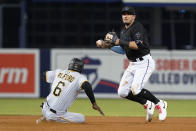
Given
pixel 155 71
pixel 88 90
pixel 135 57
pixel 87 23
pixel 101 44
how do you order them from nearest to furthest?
1. pixel 88 90
2. pixel 101 44
3. pixel 135 57
4. pixel 155 71
5. pixel 87 23

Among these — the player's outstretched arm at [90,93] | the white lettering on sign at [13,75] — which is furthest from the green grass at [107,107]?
the player's outstretched arm at [90,93]

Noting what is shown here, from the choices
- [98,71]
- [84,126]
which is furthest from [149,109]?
[98,71]

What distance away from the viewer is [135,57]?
35.7 feet

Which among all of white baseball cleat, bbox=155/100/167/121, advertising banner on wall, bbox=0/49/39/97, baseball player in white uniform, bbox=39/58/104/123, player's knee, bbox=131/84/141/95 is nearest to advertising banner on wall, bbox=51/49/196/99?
advertising banner on wall, bbox=0/49/39/97

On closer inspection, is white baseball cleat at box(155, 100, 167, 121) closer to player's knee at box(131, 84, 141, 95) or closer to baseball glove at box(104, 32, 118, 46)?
player's knee at box(131, 84, 141, 95)

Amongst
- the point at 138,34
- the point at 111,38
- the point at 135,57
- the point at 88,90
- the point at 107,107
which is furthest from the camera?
the point at 107,107

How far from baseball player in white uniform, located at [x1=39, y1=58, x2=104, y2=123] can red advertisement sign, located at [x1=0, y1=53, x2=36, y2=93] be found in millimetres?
6924

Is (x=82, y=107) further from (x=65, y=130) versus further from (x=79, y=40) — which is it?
(x=79, y=40)

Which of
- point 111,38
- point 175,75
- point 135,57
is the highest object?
point 111,38

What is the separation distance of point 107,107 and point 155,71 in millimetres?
2665

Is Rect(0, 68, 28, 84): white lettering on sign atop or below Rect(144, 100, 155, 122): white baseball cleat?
below

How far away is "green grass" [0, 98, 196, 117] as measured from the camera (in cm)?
1363

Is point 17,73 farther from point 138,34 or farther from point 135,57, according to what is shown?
point 138,34

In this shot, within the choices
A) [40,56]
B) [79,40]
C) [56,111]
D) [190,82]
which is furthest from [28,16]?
[56,111]
